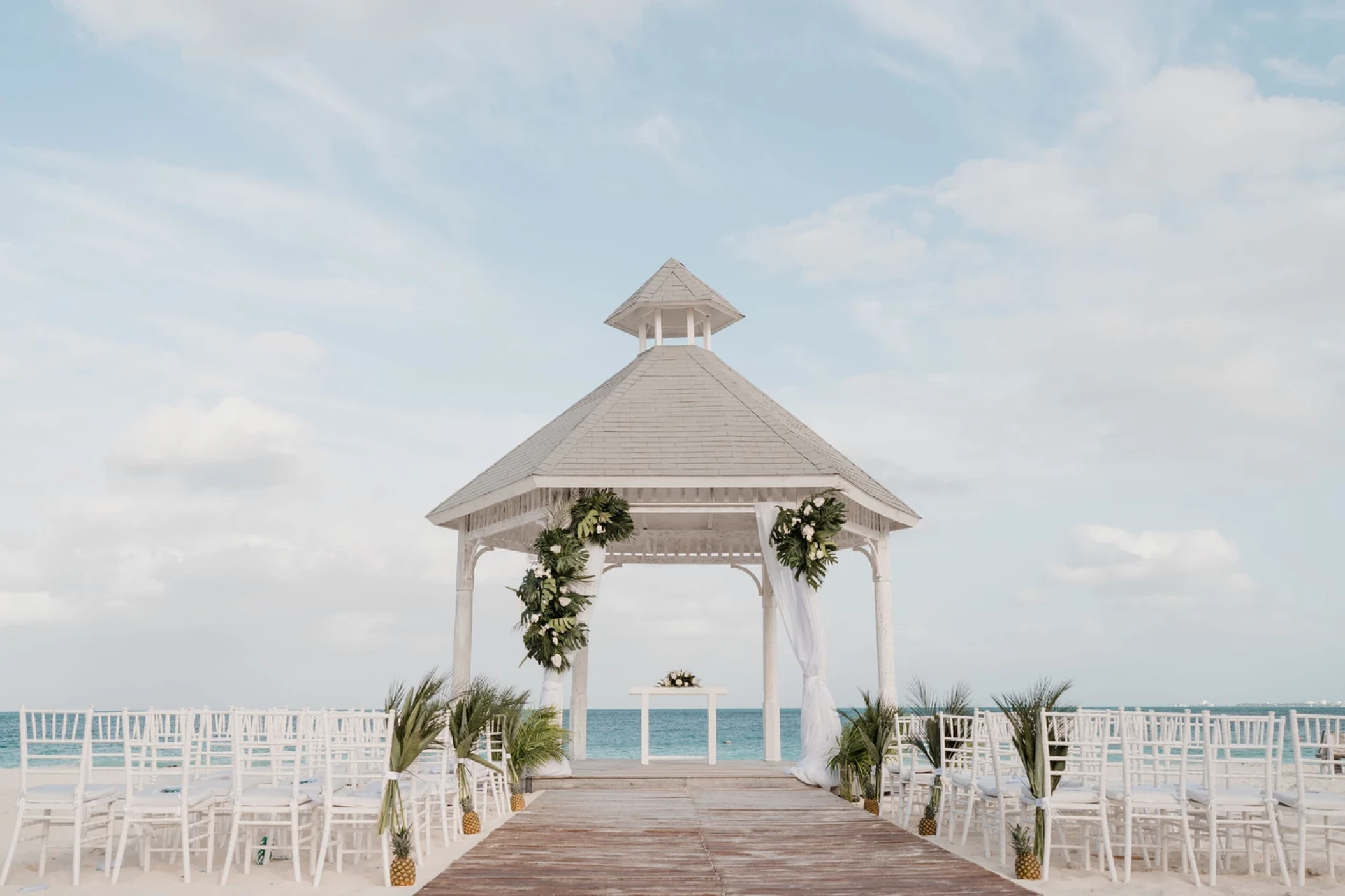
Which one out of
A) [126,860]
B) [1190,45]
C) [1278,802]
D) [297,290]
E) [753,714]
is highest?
[1190,45]

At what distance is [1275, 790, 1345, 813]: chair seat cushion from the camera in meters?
7.49

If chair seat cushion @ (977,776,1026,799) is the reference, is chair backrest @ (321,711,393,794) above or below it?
above

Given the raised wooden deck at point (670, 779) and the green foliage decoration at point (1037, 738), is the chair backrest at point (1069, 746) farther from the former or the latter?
the raised wooden deck at point (670, 779)

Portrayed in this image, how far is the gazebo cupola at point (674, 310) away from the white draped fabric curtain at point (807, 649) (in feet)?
14.1

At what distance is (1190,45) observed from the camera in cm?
1266

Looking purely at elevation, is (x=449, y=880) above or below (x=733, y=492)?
below

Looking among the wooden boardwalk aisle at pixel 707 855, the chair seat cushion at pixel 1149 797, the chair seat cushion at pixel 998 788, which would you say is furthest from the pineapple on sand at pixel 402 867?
the chair seat cushion at pixel 1149 797

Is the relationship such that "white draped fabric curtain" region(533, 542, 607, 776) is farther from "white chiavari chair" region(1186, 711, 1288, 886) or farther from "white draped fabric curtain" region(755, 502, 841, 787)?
"white chiavari chair" region(1186, 711, 1288, 886)

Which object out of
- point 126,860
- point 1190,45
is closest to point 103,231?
point 126,860

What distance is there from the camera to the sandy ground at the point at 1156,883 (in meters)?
7.24

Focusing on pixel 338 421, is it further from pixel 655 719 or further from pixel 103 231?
pixel 655 719

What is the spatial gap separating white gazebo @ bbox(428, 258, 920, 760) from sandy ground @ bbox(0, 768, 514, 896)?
512 centimetres

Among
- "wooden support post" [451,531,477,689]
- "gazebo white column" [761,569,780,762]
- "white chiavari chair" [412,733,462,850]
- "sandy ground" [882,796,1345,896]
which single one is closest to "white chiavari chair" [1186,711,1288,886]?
"sandy ground" [882,796,1345,896]

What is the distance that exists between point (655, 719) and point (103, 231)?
63027mm
